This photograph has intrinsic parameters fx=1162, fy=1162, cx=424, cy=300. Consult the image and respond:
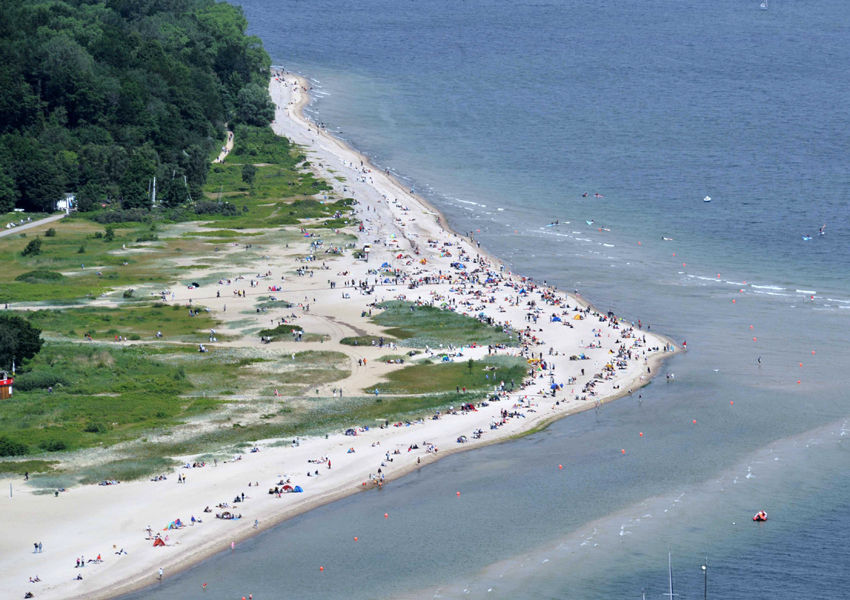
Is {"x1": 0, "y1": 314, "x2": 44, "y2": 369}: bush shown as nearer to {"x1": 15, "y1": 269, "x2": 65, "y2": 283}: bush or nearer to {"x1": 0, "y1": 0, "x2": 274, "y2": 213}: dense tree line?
{"x1": 15, "y1": 269, "x2": 65, "y2": 283}: bush

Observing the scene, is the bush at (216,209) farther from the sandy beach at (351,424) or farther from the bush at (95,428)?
the bush at (95,428)

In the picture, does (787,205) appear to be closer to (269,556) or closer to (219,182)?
(219,182)

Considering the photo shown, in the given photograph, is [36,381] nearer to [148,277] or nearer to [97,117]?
[148,277]

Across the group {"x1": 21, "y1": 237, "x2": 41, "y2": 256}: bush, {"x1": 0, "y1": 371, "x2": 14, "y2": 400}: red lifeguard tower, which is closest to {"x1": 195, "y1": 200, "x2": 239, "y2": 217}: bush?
{"x1": 21, "y1": 237, "x2": 41, "y2": 256}: bush

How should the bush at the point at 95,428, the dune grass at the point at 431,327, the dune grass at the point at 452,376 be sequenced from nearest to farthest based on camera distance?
the bush at the point at 95,428, the dune grass at the point at 452,376, the dune grass at the point at 431,327

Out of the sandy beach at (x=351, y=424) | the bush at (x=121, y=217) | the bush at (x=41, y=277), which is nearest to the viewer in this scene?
the sandy beach at (x=351, y=424)

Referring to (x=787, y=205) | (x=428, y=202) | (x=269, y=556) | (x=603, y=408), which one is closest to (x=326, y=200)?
(x=428, y=202)

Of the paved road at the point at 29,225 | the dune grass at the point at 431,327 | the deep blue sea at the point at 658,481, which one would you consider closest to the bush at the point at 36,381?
the deep blue sea at the point at 658,481
